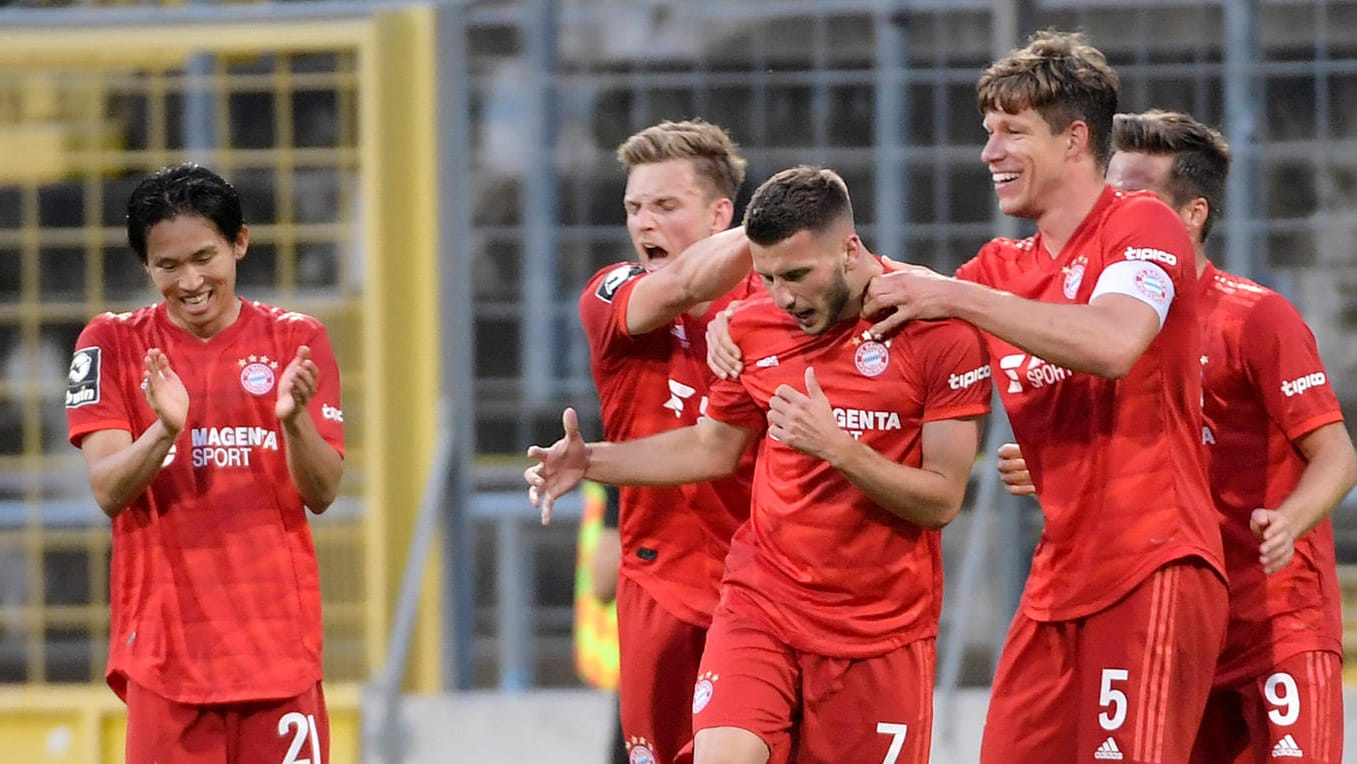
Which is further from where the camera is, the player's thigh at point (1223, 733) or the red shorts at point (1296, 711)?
the player's thigh at point (1223, 733)

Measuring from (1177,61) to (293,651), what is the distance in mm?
4156

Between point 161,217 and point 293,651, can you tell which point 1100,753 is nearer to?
point 293,651

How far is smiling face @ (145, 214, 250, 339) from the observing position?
15.6 ft

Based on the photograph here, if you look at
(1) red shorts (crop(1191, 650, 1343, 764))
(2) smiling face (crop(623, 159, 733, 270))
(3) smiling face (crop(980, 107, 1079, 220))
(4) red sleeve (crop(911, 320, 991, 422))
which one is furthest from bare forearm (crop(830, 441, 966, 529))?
(2) smiling face (crop(623, 159, 733, 270))

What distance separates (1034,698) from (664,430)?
125cm

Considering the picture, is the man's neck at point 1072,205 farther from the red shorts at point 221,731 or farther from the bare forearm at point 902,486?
the red shorts at point 221,731

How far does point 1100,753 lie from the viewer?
4.44m

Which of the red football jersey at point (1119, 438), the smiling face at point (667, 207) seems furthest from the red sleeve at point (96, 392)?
the red football jersey at point (1119, 438)

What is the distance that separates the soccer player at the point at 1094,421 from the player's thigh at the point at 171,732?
70.1 inches

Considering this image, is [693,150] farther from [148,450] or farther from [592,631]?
[592,631]

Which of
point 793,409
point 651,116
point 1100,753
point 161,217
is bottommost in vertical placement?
point 1100,753

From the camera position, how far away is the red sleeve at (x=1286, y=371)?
16.0ft

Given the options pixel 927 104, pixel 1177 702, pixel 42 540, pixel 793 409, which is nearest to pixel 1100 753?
pixel 1177 702

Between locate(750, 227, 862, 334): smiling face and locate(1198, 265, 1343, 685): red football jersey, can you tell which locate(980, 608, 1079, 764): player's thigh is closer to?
locate(1198, 265, 1343, 685): red football jersey
